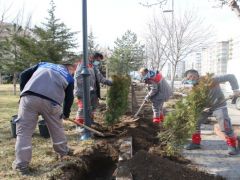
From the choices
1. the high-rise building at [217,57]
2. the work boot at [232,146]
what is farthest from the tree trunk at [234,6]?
the high-rise building at [217,57]

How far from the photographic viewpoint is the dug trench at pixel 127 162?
16.0ft

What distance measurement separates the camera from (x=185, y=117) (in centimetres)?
609

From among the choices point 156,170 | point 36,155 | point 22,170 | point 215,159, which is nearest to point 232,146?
point 215,159

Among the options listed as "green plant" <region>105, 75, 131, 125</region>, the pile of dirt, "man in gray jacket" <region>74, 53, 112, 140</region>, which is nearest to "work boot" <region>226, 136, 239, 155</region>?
the pile of dirt

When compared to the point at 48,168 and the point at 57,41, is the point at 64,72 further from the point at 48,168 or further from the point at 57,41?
the point at 57,41

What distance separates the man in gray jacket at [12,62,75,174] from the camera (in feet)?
16.6

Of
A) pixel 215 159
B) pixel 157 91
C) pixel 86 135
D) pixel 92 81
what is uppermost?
pixel 92 81

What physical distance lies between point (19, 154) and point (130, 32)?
4336 centimetres

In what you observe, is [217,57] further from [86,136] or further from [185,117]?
[185,117]

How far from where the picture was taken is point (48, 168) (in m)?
5.20

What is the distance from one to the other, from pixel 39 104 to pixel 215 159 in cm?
337

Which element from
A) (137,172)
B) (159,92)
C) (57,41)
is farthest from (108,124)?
(57,41)

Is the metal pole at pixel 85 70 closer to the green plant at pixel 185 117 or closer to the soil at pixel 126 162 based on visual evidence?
the soil at pixel 126 162

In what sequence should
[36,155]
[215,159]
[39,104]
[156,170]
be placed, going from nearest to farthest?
[156,170]
[39,104]
[36,155]
[215,159]
